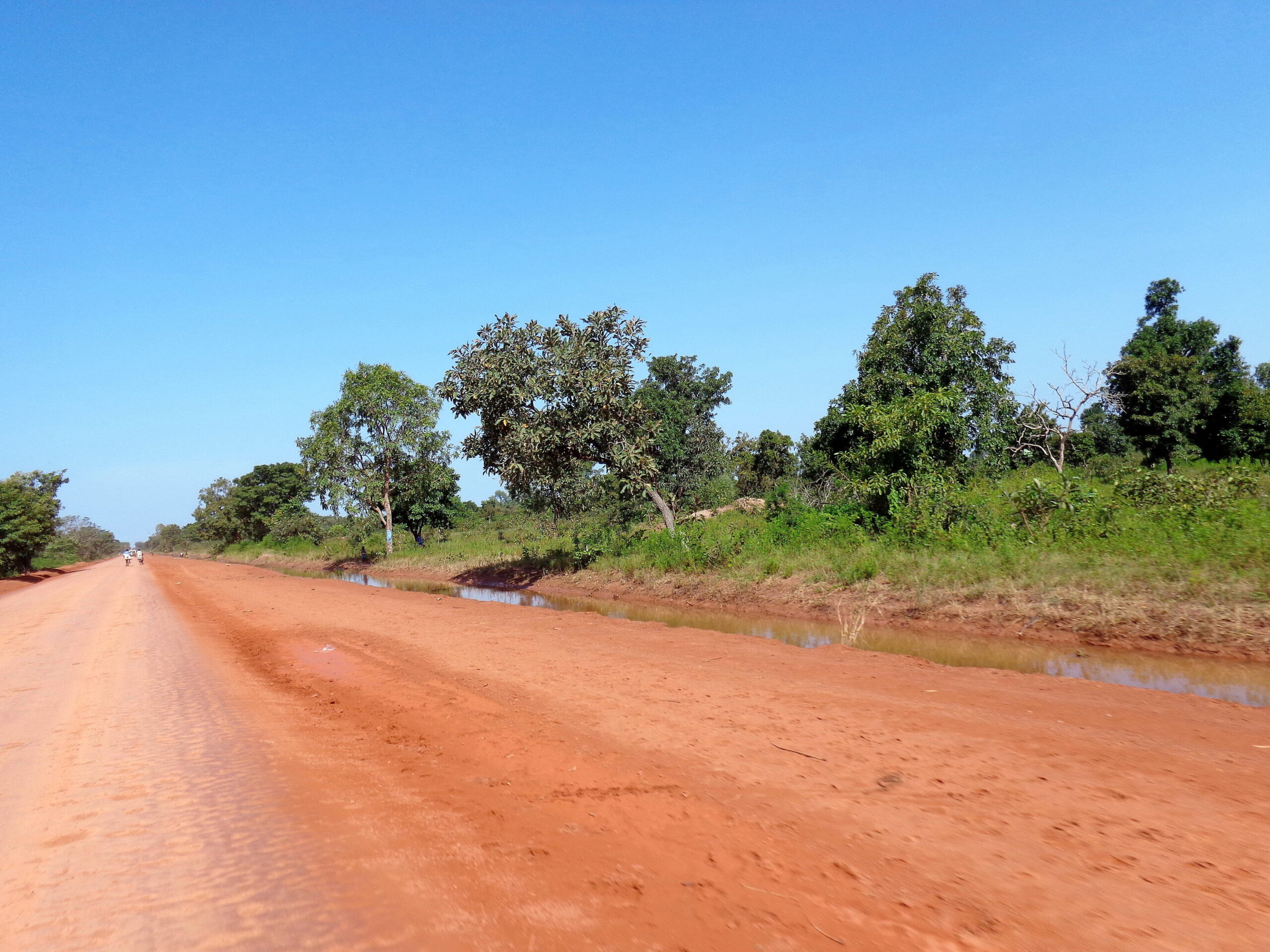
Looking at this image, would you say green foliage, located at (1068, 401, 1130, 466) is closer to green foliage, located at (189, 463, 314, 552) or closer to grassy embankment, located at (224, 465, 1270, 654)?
grassy embankment, located at (224, 465, 1270, 654)

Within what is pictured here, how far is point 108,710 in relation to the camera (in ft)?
22.3

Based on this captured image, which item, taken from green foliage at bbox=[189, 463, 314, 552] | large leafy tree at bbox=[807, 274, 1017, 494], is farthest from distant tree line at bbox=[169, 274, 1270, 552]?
green foliage at bbox=[189, 463, 314, 552]

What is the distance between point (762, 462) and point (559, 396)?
1814cm

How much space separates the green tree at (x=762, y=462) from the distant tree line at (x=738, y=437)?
9cm

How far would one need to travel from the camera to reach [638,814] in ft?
13.0

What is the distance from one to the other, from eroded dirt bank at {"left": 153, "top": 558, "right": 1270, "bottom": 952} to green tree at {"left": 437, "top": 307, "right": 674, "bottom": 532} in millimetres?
13446

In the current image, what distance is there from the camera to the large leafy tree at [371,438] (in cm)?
3578

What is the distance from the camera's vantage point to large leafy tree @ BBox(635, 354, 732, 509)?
31188 mm

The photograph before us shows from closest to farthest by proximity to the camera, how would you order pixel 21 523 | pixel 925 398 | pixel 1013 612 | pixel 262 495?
pixel 1013 612 → pixel 925 398 → pixel 21 523 → pixel 262 495

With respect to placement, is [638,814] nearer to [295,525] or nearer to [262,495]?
[295,525]

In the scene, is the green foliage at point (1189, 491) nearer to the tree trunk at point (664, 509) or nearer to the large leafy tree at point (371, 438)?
the tree trunk at point (664, 509)

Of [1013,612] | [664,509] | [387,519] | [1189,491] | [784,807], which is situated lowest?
[784,807]

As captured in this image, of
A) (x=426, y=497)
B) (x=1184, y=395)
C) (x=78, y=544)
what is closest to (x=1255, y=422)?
(x=1184, y=395)

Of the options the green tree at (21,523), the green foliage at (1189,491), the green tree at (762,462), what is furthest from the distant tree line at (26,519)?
the green foliage at (1189,491)
